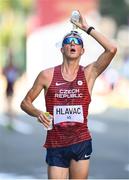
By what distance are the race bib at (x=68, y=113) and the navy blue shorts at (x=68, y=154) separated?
0.70 ft

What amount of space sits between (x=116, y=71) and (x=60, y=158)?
22.1m

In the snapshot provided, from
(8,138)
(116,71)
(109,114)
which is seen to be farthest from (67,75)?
(116,71)

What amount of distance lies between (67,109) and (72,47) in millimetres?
517

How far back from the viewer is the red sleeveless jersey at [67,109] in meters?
6.93

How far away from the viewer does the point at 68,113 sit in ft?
22.8

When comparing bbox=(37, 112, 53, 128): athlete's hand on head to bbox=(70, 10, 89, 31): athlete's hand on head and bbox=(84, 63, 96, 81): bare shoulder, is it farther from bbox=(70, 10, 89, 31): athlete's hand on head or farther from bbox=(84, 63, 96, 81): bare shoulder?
bbox=(70, 10, 89, 31): athlete's hand on head

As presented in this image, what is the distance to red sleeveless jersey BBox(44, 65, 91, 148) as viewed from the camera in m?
6.93

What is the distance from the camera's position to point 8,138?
17156 millimetres

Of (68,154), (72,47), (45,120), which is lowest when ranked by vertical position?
(68,154)

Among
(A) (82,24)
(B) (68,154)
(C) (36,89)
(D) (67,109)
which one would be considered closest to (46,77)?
(C) (36,89)

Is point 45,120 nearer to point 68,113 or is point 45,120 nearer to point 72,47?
point 68,113

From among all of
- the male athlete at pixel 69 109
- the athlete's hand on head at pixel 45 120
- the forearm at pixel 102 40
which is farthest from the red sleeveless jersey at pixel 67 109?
the forearm at pixel 102 40

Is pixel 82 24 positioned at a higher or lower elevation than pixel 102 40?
higher

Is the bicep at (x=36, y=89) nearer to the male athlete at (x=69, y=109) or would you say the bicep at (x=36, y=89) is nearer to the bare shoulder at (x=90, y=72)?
the male athlete at (x=69, y=109)
